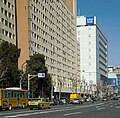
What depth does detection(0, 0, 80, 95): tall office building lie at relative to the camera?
77.2 meters

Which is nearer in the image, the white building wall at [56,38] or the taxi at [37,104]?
the taxi at [37,104]

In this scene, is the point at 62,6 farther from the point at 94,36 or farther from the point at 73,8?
the point at 94,36

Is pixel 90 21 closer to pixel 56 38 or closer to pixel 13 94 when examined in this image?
pixel 56 38

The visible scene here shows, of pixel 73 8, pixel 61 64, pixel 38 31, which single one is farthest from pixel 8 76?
pixel 73 8

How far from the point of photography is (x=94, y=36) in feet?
537

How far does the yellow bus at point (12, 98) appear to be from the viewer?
42.8 metres

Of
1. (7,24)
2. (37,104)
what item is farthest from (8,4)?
(37,104)

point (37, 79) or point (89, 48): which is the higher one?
point (89, 48)

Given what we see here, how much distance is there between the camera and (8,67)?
55812mm

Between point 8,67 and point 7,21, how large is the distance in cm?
1992

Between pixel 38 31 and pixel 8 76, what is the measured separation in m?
34.1

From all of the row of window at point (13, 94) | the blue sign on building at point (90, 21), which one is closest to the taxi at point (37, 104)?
the row of window at point (13, 94)

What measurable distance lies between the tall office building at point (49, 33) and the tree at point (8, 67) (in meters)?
11.3

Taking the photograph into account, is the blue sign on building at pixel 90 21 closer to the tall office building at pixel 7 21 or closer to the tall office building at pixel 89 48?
the tall office building at pixel 89 48
